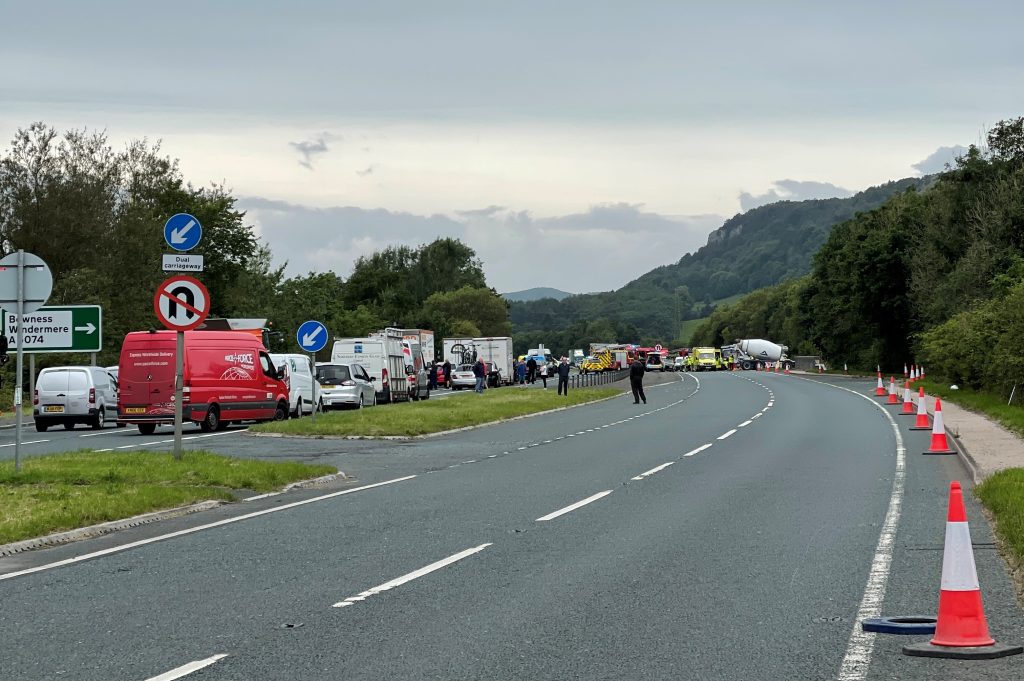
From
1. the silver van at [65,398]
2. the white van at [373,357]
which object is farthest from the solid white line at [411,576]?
the white van at [373,357]

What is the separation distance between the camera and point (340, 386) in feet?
155

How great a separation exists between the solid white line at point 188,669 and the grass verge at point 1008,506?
5.63m

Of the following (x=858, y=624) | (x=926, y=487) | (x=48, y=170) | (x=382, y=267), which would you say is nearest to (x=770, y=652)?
(x=858, y=624)

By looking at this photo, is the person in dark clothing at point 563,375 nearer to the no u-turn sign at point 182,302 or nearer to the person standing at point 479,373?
the person standing at point 479,373

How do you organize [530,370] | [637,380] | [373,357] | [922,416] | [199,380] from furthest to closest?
[530,370]
[373,357]
[637,380]
[199,380]
[922,416]

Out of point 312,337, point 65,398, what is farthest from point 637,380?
point 65,398

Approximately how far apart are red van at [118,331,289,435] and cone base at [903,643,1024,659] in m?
28.3

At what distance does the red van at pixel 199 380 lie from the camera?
34094 millimetres

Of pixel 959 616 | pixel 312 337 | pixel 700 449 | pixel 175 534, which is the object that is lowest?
pixel 700 449

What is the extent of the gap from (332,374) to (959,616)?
40639mm

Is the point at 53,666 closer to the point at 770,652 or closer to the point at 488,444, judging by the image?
the point at 770,652

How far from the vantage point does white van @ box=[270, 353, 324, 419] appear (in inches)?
1654

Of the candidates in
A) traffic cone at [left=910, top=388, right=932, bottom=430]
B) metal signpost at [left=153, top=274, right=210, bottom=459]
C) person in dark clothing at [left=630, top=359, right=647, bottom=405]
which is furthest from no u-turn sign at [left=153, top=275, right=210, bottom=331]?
person in dark clothing at [left=630, top=359, right=647, bottom=405]

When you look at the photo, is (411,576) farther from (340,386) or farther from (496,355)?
(496,355)
